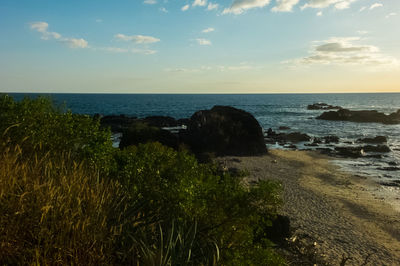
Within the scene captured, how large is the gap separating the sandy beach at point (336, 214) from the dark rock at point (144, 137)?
21.4 feet

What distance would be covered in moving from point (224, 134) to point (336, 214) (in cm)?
2080

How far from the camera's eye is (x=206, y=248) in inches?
264

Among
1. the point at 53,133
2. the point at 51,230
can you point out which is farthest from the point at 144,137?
the point at 51,230

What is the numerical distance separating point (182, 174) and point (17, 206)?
3614 millimetres

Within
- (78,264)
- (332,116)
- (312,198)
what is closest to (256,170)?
(312,198)

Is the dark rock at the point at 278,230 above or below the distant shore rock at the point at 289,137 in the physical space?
above

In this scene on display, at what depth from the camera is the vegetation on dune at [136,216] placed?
18.5 feet

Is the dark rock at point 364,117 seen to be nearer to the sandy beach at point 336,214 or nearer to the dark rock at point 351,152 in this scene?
the dark rock at point 351,152

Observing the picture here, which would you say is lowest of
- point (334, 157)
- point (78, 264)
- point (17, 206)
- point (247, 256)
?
point (334, 157)

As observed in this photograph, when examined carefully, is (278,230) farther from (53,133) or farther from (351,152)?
(351,152)

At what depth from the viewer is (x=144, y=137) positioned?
3080cm

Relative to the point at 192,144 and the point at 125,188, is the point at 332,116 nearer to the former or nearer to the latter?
the point at 192,144

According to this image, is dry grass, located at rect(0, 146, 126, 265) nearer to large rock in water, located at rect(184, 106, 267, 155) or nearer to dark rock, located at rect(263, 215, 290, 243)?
dark rock, located at rect(263, 215, 290, 243)

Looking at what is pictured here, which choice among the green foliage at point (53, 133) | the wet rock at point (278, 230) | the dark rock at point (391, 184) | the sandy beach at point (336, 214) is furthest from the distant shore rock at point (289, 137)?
the green foliage at point (53, 133)
